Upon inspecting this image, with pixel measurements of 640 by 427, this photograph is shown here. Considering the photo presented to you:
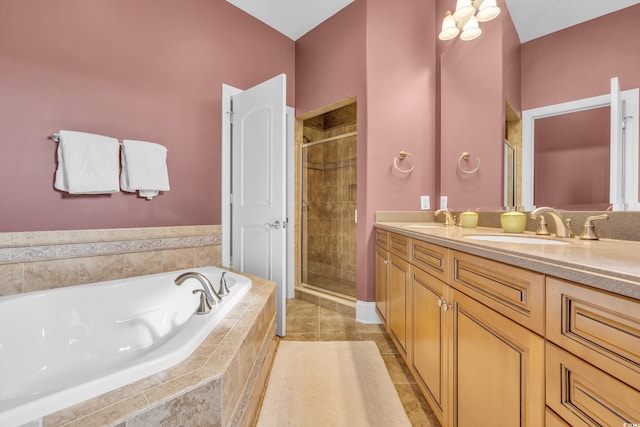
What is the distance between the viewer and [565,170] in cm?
122

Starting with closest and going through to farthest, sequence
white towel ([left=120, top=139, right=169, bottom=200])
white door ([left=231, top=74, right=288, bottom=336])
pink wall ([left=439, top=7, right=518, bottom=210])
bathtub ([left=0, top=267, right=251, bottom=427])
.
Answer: bathtub ([left=0, top=267, right=251, bottom=427]) < pink wall ([left=439, top=7, right=518, bottom=210]) < white towel ([left=120, top=139, right=169, bottom=200]) < white door ([left=231, top=74, right=288, bottom=336])

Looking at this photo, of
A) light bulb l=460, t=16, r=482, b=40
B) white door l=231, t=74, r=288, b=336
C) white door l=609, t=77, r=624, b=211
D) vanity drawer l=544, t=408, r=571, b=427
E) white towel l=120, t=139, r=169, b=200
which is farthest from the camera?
white door l=231, t=74, r=288, b=336

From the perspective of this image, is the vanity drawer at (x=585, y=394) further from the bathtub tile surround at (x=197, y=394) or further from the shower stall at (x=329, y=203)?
the shower stall at (x=329, y=203)

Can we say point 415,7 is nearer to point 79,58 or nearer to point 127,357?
point 79,58

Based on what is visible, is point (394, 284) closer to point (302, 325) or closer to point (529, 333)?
point (302, 325)

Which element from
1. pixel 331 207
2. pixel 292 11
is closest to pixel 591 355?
pixel 331 207

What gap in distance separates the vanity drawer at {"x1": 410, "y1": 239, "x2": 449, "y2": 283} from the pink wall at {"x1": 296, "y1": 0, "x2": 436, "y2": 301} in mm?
938

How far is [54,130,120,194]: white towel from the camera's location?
61.3 inches

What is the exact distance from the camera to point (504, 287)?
0.75m

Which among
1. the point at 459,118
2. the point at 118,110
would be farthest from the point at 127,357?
the point at 459,118

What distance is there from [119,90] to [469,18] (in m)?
2.58

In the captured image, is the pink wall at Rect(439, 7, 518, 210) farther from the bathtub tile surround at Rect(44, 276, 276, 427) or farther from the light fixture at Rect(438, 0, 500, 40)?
the bathtub tile surround at Rect(44, 276, 276, 427)

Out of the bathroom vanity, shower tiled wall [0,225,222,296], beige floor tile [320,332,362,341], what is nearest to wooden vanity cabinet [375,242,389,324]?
beige floor tile [320,332,362,341]

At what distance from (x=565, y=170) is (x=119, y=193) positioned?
2.59 m
